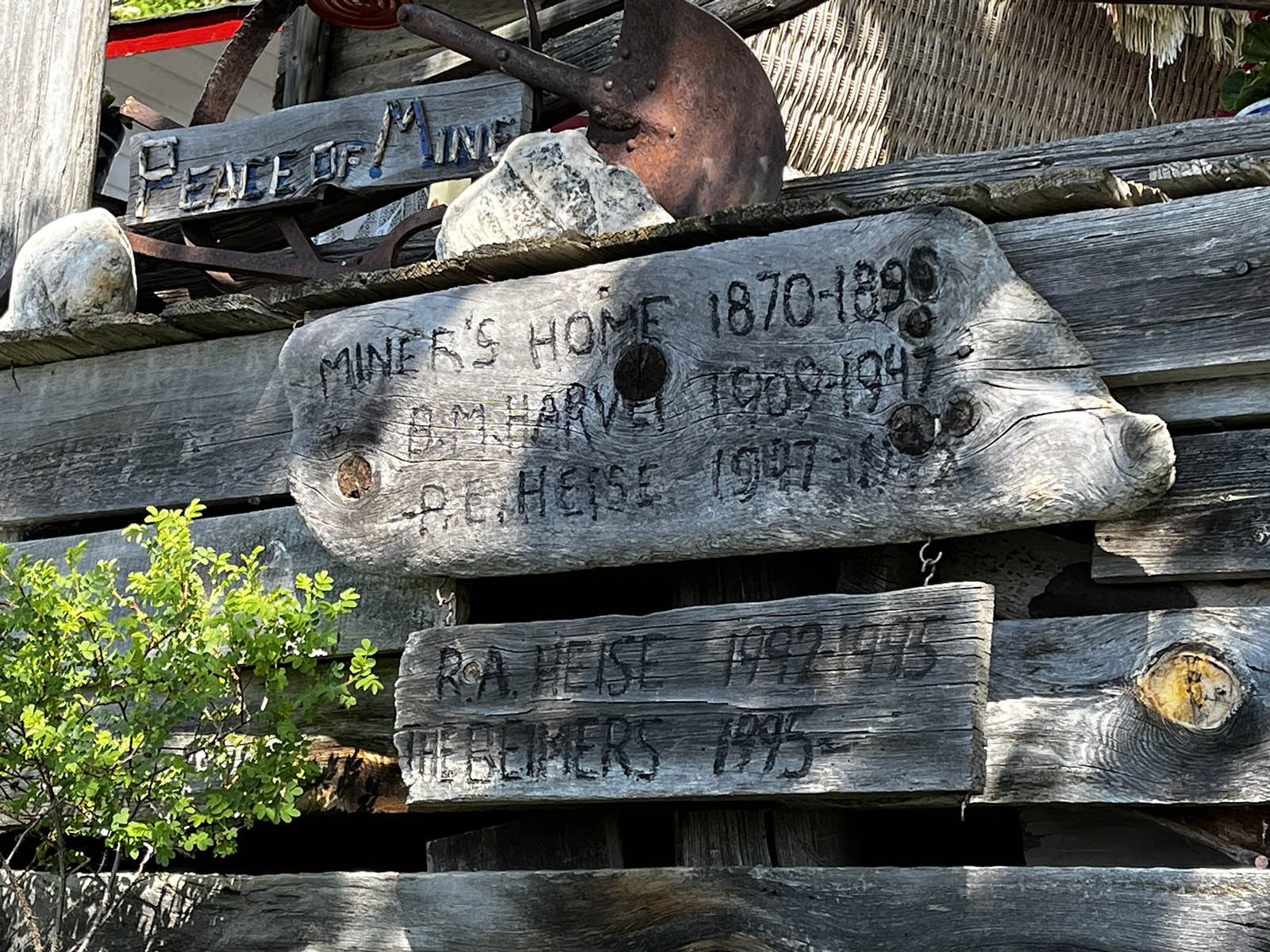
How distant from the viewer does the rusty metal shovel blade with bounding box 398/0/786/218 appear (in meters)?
3.32

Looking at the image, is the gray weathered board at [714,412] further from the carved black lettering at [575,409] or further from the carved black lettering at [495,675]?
the carved black lettering at [495,675]

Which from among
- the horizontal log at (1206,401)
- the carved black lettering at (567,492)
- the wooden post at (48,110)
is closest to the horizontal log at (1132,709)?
the horizontal log at (1206,401)

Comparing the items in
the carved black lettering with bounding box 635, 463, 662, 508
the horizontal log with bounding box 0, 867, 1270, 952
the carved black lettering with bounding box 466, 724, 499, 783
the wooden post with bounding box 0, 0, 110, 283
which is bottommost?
the horizontal log with bounding box 0, 867, 1270, 952

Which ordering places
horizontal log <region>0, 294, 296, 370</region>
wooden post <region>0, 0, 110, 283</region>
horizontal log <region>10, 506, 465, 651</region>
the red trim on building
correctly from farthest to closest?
the red trim on building
wooden post <region>0, 0, 110, 283</region>
horizontal log <region>0, 294, 296, 370</region>
horizontal log <region>10, 506, 465, 651</region>

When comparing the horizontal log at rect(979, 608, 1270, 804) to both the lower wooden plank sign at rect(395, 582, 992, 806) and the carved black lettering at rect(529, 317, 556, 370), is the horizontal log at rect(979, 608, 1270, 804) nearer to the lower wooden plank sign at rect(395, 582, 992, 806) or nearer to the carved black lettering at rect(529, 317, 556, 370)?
the lower wooden plank sign at rect(395, 582, 992, 806)

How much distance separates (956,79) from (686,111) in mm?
1704

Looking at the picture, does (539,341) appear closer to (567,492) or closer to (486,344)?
(486,344)

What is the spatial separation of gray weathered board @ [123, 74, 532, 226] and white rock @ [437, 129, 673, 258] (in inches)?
20.6

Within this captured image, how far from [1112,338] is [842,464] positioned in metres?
0.44

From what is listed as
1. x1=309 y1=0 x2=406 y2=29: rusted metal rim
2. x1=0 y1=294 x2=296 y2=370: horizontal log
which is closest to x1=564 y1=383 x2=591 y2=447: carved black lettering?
x1=0 y1=294 x2=296 y2=370: horizontal log

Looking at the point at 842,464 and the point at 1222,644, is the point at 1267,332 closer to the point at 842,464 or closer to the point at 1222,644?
the point at 1222,644

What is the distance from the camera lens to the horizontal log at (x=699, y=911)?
2188mm

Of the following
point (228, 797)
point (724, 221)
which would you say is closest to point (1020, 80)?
point (724, 221)

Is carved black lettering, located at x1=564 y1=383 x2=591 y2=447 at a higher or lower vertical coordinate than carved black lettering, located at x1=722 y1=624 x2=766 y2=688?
higher
